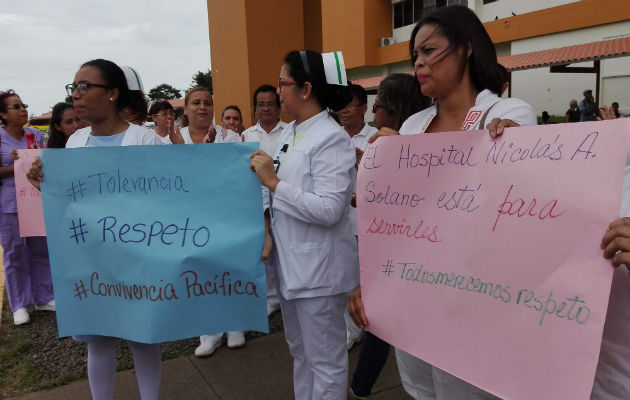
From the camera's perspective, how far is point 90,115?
90.4 inches

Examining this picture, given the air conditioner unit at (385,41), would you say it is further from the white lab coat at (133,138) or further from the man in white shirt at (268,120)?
the white lab coat at (133,138)

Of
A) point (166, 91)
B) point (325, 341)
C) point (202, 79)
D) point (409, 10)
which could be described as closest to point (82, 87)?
point (325, 341)

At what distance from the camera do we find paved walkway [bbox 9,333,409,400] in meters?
2.90

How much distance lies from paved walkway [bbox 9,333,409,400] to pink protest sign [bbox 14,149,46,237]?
1.28 m

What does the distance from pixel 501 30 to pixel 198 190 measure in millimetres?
23370

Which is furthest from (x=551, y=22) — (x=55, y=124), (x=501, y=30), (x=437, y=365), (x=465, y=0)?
(x=437, y=365)

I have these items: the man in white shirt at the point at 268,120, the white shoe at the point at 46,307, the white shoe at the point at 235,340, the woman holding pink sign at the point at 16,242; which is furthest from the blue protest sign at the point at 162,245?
the white shoe at the point at 46,307

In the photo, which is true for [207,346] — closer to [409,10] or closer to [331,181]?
[331,181]

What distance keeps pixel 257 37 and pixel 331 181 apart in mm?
4624

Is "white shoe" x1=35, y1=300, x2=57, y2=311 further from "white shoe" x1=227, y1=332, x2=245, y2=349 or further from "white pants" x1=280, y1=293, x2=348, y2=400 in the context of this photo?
"white pants" x1=280, y1=293, x2=348, y2=400

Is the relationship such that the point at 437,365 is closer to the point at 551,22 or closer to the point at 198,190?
the point at 198,190

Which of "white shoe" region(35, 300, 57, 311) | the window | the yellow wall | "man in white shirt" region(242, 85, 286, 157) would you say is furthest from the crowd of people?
the window

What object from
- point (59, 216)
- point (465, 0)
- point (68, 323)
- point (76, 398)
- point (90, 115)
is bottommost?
point (76, 398)

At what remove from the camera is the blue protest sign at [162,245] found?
2.02m
